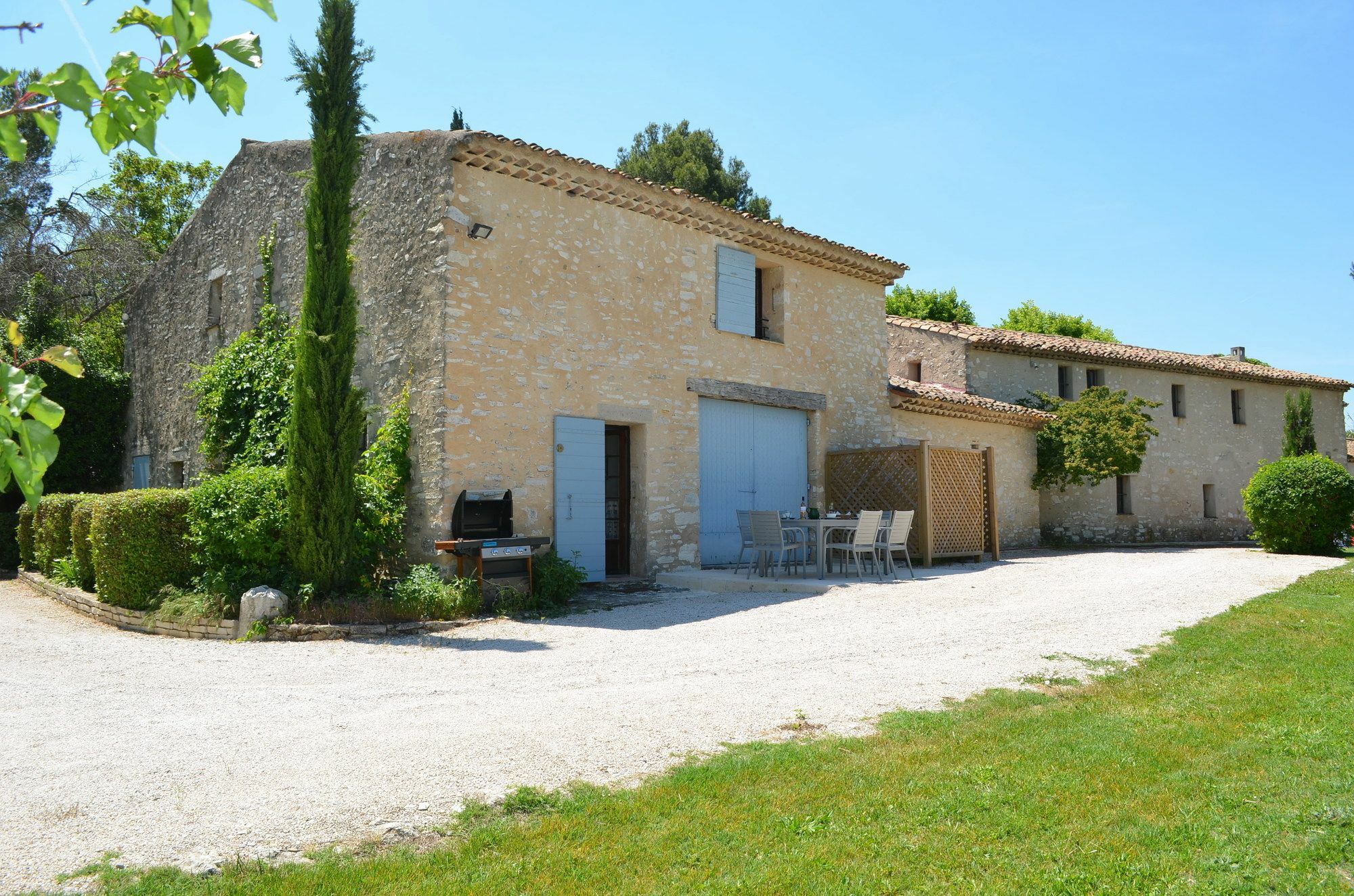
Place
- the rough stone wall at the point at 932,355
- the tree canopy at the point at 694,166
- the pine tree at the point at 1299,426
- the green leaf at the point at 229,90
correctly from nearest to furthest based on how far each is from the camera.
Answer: the green leaf at the point at 229,90 < the rough stone wall at the point at 932,355 < the pine tree at the point at 1299,426 < the tree canopy at the point at 694,166

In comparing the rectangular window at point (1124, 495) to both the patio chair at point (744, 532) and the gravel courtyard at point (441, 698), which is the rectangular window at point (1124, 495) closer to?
the gravel courtyard at point (441, 698)

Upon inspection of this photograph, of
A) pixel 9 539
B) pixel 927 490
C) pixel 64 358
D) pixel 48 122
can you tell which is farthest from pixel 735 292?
pixel 9 539

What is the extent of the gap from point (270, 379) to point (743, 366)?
6.25 m

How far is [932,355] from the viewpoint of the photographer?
70.0 ft

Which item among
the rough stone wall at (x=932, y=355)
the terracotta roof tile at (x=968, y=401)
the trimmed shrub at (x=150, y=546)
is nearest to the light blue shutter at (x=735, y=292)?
the terracotta roof tile at (x=968, y=401)

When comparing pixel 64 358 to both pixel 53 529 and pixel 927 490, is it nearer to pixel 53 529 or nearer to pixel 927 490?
pixel 927 490

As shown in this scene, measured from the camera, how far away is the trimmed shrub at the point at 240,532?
895cm

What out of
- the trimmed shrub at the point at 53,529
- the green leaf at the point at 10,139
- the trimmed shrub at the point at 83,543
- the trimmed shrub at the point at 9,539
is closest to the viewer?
the green leaf at the point at 10,139

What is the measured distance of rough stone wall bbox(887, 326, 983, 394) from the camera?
2058cm

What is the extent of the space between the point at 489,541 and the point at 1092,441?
45.6 feet

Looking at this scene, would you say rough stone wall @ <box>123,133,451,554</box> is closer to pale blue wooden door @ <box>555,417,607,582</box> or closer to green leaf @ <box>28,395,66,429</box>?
pale blue wooden door @ <box>555,417,607,582</box>

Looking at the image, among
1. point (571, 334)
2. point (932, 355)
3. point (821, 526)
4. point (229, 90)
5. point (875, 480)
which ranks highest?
point (932, 355)

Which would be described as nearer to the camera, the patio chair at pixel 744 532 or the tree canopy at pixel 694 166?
the patio chair at pixel 744 532

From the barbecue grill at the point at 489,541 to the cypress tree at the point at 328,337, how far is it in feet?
3.52
